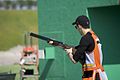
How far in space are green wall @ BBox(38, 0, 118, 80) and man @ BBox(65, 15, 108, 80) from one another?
3.80 meters

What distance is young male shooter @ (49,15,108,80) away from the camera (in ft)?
23.6

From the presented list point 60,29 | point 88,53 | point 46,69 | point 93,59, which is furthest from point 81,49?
point 46,69

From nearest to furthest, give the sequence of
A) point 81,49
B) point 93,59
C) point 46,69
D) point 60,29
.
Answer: point 81,49 → point 93,59 → point 60,29 → point 46,69

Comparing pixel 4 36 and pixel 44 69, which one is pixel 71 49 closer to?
pixel 44 69

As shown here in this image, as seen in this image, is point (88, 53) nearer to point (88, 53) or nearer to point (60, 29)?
point (88, 53)

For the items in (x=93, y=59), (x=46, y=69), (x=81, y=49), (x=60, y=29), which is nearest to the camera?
(x=81, y=49)

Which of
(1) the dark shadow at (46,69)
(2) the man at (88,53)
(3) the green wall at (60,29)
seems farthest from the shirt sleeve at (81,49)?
(1) the dark shadow at (46,69)

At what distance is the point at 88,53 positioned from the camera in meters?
7.24

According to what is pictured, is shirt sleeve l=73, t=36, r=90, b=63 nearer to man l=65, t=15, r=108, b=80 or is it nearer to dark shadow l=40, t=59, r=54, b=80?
man l=65, t=15, r=108, b=80

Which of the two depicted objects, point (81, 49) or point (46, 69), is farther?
point (46, 69)

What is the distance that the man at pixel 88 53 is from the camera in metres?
7.18

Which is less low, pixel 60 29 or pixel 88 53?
pixel 60 29

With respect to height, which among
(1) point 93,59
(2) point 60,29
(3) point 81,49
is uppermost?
(2) point 60,29

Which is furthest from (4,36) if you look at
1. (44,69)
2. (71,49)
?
(71,49)
